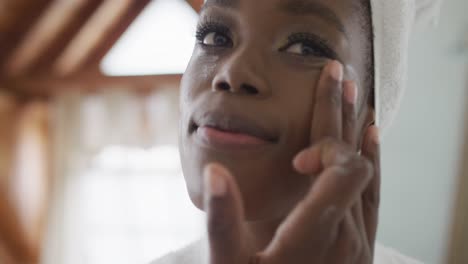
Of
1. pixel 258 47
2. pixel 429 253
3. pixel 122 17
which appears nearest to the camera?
pixel 258 47

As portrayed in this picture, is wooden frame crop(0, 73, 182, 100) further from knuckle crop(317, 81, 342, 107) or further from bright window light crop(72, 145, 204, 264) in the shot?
knuckle crop(317, 81, 342, 107)

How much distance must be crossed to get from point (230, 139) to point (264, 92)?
6 cm

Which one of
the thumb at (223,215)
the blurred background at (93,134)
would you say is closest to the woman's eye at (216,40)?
the thumb at (223,215)

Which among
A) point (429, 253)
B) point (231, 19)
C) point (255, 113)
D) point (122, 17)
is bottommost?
point (429, 253)

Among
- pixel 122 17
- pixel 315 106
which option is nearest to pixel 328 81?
pixel 315 106

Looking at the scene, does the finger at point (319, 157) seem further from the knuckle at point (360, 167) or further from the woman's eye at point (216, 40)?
the woman's eye at point (216, 40)

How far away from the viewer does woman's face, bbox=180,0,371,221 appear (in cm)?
35

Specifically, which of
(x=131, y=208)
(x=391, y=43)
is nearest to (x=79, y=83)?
(x=131, y=208)

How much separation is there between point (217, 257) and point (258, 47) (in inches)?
8.7

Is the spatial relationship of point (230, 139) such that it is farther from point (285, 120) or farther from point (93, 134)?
point (93, 134)

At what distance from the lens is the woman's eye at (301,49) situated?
1.29 ft

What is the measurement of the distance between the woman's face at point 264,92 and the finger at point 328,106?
2 cm

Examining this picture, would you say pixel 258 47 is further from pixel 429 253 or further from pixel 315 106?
pixel 429 253

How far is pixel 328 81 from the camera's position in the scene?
0.36 m
